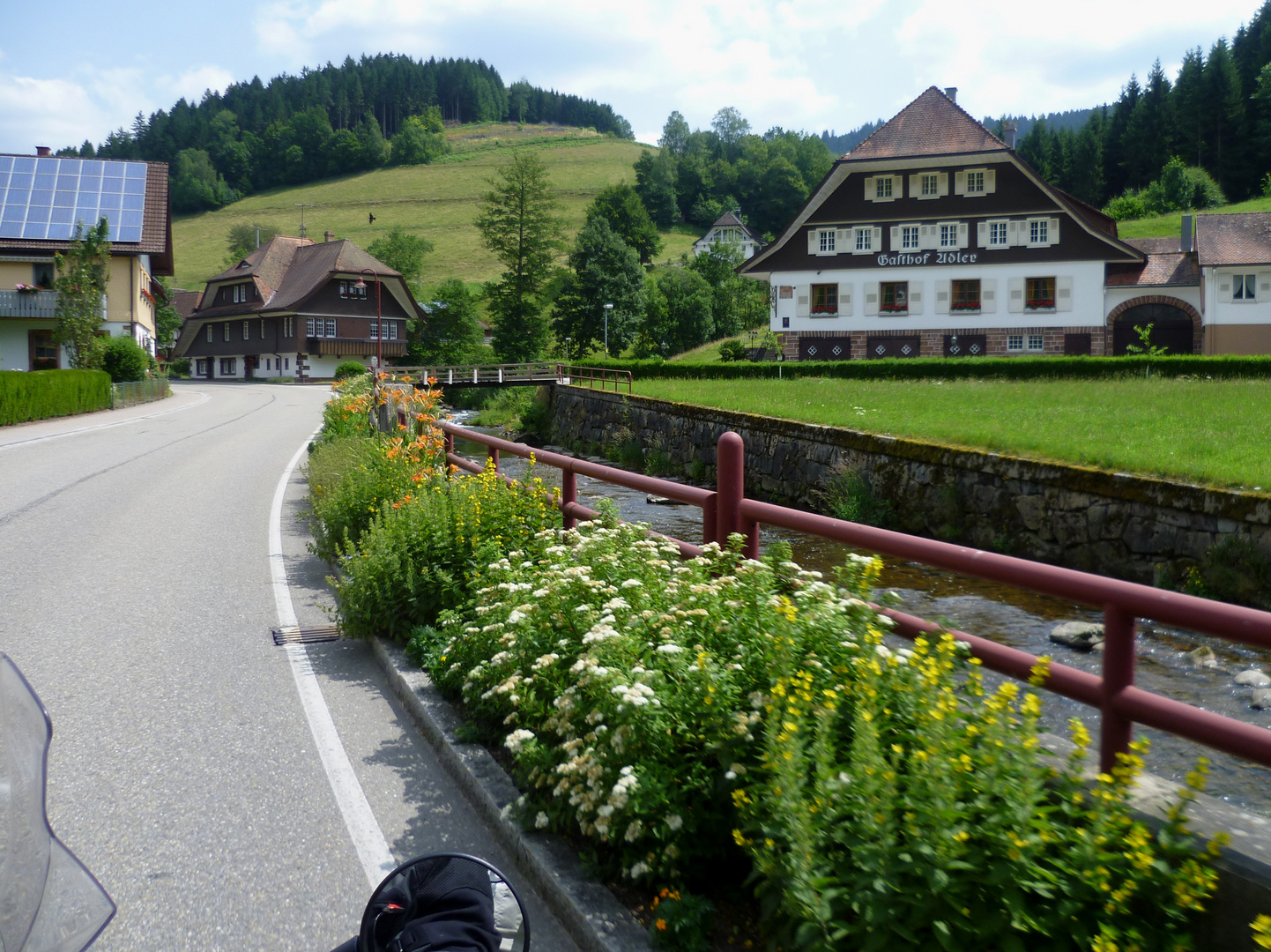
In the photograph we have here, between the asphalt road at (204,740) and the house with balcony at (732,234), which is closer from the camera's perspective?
the asphalt road at (204,740)

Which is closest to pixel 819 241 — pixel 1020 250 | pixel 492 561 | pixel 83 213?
pixel 1020 250

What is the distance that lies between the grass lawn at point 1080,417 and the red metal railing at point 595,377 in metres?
7.60

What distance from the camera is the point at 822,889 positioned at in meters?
2.66

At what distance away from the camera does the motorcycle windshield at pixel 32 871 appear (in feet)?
6.38

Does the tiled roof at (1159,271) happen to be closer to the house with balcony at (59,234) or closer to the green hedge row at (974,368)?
the green hedge row at (974,368)

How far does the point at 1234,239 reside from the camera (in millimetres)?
51500

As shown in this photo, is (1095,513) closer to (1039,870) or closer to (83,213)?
(1039,870)

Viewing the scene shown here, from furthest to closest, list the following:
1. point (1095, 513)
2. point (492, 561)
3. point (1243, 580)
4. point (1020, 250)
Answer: point (1020, 250) < point (1095, 513) < point (1243, 580) < point (492, 561)

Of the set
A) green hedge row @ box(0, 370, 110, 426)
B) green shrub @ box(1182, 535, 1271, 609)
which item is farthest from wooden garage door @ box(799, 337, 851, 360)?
green shrub @ box(1182, 535, 1271, 609)

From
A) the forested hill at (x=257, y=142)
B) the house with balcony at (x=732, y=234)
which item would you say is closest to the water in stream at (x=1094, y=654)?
the house with balcony at (x=732, y=234)

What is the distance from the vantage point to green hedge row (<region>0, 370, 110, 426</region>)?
1101 inches

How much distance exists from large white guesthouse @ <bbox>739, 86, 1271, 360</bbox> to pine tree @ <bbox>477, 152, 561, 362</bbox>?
30.8m

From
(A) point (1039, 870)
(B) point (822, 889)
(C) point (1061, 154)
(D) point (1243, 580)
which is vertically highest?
(C) point (1061, 154)

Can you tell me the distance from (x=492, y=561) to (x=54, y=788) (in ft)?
9.08
